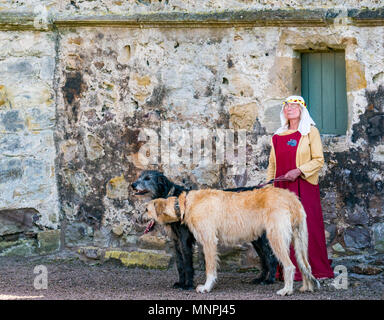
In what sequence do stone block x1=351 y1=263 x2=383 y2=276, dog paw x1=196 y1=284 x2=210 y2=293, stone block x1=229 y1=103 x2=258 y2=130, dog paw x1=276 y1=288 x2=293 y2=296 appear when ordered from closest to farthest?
dog paw x1=276 y1=288 x2=293 y2=296 < dog paw x1=196 y1=284 x2=210 y2=293 < stone block x1=351 y1=263 x2=383 y2=276 < stone block x1=229 y1=103 x2=258 y2=130

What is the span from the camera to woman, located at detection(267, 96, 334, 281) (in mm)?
7195

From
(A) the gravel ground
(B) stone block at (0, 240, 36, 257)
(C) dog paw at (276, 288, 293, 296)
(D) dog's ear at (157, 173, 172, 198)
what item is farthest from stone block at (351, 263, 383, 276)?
(B) stone block at (0, 240, 36, 257)

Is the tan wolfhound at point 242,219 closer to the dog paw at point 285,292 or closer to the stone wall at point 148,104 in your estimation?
the dog paw at point 285,292

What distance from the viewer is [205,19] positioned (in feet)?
26.5

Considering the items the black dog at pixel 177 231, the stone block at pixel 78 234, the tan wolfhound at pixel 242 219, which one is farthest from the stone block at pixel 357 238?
the stone block at pixel 78 234

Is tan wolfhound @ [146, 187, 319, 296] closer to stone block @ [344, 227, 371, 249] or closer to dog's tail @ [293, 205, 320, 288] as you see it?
dog's tail @ [293, 205, 320, 288]

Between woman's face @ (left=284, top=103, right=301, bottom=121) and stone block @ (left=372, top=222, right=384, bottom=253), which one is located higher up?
woman's face @ (left=284, top=103, right=301, bottom=121)

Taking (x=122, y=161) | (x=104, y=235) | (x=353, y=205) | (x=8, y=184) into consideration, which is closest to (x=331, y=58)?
(x=353, y=205)

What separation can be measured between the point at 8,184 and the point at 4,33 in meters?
1.77

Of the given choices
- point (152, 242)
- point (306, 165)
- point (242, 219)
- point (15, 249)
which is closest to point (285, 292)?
point (242, 219)

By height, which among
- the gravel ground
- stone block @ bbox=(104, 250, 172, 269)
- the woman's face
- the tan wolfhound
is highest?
the woman's face

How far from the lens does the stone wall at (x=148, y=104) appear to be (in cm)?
785

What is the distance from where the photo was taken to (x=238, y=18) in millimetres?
8008
